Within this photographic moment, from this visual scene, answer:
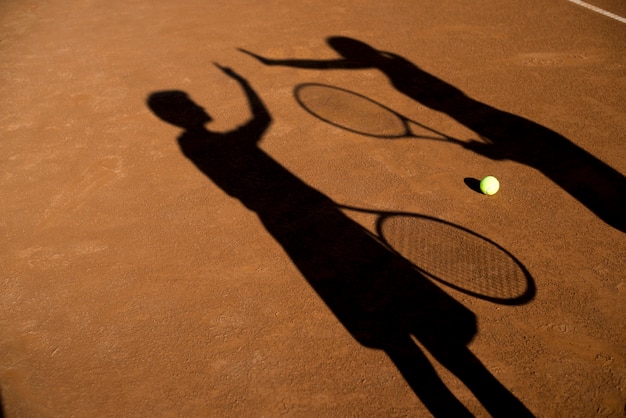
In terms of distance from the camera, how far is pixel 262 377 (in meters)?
3.27

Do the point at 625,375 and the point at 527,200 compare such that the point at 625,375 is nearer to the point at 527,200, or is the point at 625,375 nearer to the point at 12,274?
the point at 527,200

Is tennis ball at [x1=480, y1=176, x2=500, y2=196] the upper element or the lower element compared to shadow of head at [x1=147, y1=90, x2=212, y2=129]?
upper

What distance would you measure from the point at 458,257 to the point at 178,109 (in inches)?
142

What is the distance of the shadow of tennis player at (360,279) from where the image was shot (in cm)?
320

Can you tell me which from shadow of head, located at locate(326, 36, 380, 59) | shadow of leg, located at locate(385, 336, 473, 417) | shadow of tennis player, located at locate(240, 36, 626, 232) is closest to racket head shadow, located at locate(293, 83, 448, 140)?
shadow of tennis player, located at locate(240, 36, 626, 232)

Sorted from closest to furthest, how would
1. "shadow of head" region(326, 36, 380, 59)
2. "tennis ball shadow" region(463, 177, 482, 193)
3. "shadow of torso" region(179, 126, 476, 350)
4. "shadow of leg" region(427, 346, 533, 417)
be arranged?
"shadow of leg" region(427, 346, 533, 417), "shadow of torso" region(179, 126, 476, 350), "tennis ball shadow" region(463, 177, 482, 193), "shadow of head" region(326, 36, 380, 59)

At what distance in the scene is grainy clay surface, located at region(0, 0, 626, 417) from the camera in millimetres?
3246

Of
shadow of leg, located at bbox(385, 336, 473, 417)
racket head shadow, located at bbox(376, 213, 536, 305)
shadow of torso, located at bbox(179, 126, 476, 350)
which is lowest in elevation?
shadow of leg, located at bbox(385, 336, 473, 417)

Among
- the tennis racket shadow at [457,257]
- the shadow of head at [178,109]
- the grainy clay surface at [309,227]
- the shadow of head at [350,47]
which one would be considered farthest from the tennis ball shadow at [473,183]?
the shadow of head at [178,109]

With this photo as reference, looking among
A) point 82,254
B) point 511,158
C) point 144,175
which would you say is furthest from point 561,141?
point 82,254

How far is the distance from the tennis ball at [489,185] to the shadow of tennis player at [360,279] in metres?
1.14

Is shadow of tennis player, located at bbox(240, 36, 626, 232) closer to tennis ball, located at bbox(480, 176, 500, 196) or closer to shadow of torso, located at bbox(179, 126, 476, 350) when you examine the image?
tennis ball, located at bbox(480, 176, 500, 196)

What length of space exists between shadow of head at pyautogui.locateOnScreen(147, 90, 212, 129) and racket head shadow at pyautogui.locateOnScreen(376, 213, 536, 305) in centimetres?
253

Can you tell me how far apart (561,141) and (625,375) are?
265 cm
